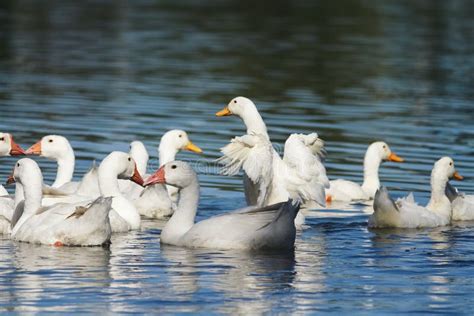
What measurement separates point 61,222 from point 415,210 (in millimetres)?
4818

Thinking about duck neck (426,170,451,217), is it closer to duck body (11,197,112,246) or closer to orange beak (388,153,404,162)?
orange beak (388,153,404,162)

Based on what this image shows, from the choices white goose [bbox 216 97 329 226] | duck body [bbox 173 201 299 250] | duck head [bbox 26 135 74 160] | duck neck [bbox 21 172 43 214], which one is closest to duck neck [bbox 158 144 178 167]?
duck head [bbox 26 135 74 160]

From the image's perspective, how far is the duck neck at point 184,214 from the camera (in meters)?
16.1

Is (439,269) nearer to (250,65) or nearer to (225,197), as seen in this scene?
(225,197)

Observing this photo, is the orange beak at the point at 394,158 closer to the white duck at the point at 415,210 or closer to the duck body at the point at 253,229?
the white duck at the point at 415,210

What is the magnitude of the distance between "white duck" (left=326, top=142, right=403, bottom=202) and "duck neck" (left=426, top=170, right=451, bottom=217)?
4.99ft

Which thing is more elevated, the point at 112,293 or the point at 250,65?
the point at 250,65

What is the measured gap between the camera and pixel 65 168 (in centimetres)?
1962

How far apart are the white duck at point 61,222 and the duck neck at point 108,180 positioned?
1.22m

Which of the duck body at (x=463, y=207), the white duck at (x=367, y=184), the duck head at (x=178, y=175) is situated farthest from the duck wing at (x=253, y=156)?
the duck body at (x=463, y=207)

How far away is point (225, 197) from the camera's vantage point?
65.6 feet

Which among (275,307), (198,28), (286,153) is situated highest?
(198,28)

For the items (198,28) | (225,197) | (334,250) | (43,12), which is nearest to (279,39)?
(198,28)

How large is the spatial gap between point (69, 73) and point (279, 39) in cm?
1334
